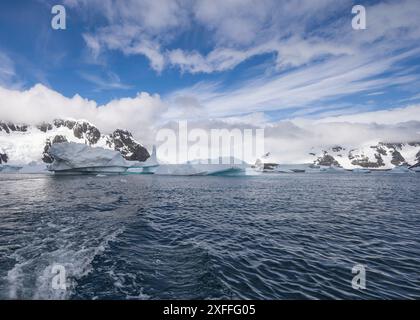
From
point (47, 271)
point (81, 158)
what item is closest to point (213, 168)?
point (81, 158)

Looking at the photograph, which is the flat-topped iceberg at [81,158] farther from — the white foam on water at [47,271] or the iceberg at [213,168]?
the white foam on water at [47,271]

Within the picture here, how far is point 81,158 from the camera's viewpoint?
8838 cm

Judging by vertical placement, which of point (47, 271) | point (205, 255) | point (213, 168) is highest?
point (213, 168)

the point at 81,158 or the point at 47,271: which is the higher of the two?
the point at 81,158

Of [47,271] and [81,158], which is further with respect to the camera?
[81,158]

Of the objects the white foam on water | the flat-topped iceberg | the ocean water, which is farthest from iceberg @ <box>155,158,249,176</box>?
the white foam on water

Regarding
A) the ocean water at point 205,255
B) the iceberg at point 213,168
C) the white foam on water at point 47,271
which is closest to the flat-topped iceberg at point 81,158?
the iceberg at point 213,168

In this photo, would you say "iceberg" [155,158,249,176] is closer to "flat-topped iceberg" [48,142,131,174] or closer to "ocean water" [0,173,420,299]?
"flat-topped iceberg" [48,142,131,174]

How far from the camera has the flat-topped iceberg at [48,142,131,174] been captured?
284 ft

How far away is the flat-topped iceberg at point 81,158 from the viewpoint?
86.4 meters

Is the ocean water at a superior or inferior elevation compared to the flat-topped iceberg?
inferior

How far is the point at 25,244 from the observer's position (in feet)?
40.4

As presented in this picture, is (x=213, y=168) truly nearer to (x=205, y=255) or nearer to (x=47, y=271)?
(x=205, y=255)
